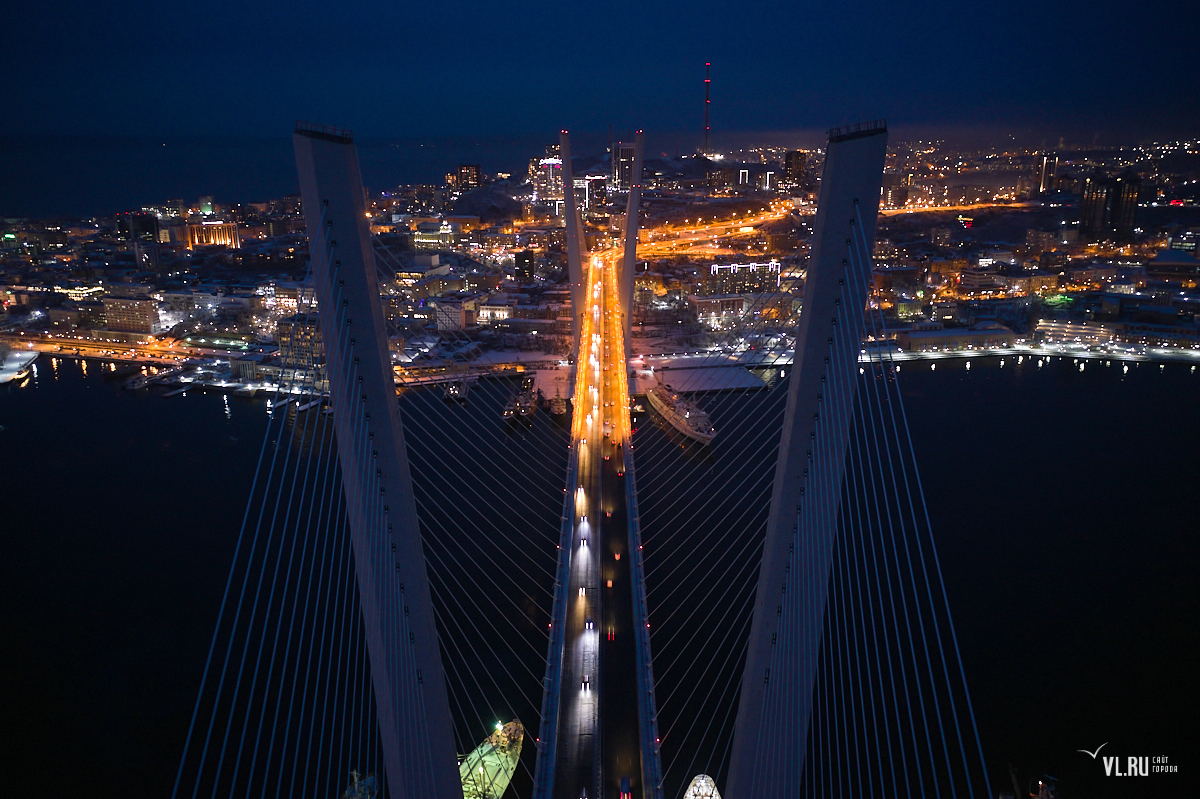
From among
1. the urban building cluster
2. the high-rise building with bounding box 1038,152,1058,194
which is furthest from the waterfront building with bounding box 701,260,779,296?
the high-rise building with bounding box 1038,152,1058,194

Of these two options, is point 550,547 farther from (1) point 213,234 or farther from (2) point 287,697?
(1) point 213,234

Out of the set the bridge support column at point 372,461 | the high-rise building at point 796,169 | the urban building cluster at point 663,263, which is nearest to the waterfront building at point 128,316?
the urban building cluster at point 663,263

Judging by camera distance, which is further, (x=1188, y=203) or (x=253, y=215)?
(x=253, y=215)

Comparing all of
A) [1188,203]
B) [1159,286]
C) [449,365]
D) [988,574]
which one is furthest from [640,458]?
[1188,203]

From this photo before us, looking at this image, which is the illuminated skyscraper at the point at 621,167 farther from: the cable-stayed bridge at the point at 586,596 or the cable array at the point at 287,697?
the cable array at the point at 287,697

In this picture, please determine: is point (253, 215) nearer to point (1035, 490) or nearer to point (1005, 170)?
point (1035, 490)

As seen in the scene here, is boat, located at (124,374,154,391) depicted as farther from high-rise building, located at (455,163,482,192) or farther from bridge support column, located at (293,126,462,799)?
high-rise building, located at (455,163,482,192)
